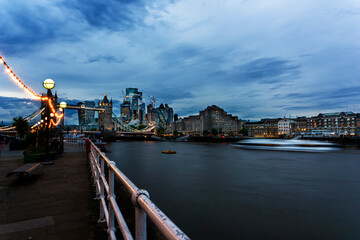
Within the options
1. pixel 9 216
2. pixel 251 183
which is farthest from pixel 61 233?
pixel 251 183

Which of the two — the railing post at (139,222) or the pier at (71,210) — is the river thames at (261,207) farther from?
the railing post at (139,222)

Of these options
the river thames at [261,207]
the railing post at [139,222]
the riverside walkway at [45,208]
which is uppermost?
the railing post at [139,222]

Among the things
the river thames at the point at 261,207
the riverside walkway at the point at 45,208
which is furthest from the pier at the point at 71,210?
the river thames at the point at 261,207

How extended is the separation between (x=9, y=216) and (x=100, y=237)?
8.68 ft

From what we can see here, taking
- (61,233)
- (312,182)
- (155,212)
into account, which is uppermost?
(155,212)

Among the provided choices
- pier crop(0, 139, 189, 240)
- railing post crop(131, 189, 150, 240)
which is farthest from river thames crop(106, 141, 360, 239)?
railing post crop(131, 189, 150, 240)

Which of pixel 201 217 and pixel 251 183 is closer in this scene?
pixel 201 217

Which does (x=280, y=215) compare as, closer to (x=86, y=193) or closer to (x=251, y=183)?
(x=251, y=183)

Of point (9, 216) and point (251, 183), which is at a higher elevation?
point (9, 216)

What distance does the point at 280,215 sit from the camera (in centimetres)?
1199

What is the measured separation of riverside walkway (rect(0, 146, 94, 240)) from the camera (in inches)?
173

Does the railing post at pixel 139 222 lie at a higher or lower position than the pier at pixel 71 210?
higher

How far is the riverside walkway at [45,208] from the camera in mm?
4387

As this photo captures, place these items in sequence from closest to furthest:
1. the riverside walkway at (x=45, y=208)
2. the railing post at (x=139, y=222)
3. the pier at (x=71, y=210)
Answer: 1. the railing post at (x=139, y=222)
2. the pier at (x=71, y=210)
3. the riverside walkway at (x=45, y=208)
